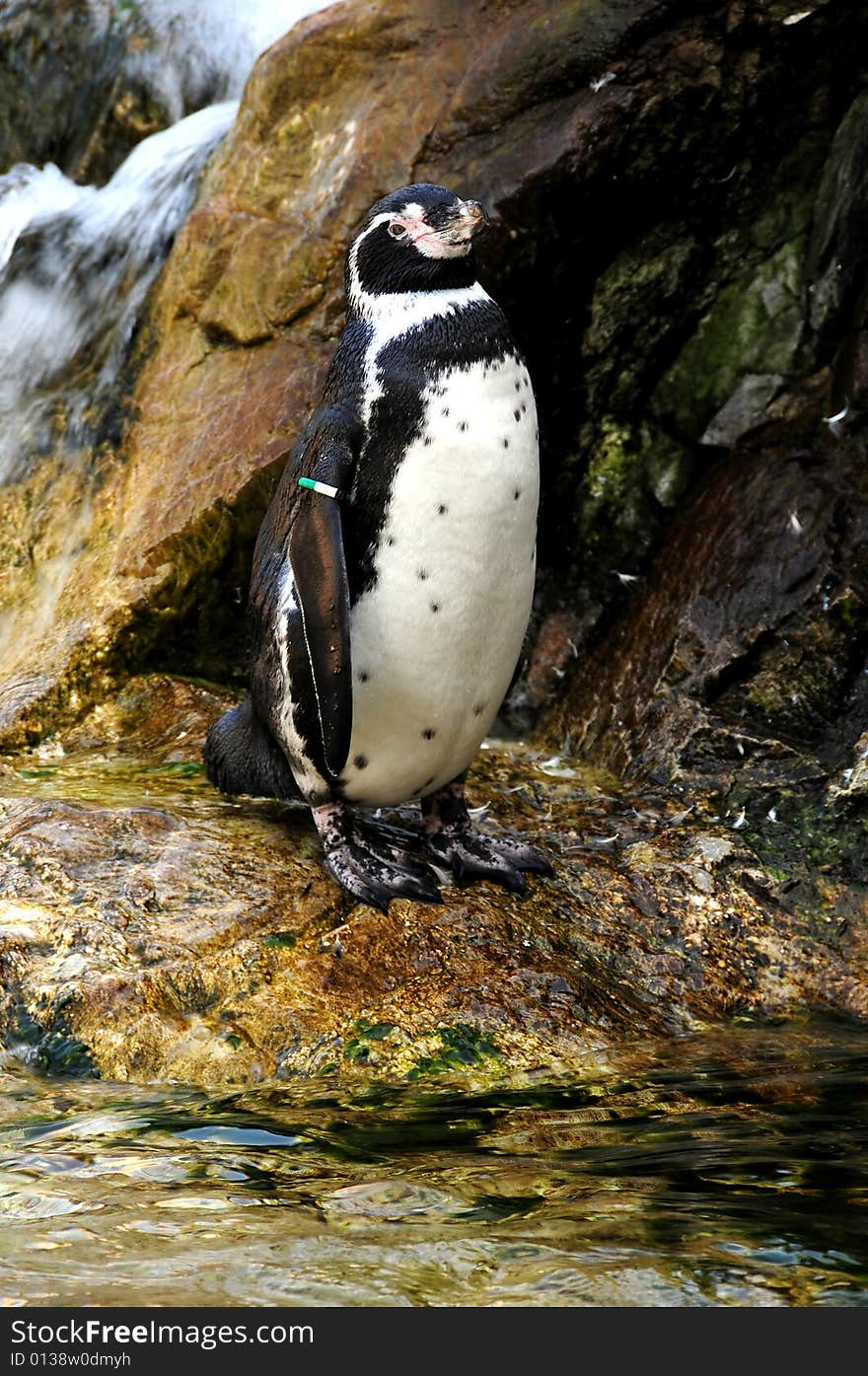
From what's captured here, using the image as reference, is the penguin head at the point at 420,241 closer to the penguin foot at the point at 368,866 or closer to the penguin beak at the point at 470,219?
the penguin beak at the point at 470,219

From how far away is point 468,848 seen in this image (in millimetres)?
4293

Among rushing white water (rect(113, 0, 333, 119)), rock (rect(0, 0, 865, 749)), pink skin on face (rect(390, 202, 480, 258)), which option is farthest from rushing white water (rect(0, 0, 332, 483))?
pink skin on face (rect(390, 202, 480, 258))

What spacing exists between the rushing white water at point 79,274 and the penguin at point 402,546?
95.0 inches

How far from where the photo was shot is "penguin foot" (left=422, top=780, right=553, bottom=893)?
420 centimetres

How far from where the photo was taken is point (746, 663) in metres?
5.18

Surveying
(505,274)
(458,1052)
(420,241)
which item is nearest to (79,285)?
(505,274)

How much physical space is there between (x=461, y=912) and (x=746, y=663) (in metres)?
1.62

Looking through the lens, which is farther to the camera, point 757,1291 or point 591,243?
point 591,243

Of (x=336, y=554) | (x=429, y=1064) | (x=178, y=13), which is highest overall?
(x=178, y=13)

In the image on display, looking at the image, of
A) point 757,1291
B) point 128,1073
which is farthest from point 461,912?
point 757,1291

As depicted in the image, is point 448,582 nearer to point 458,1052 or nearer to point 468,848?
point 468,848

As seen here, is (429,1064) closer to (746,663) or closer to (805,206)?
(746,663)

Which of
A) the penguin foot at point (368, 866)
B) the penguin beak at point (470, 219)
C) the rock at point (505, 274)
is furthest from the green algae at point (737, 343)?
the penguin foot at point (368, 866)

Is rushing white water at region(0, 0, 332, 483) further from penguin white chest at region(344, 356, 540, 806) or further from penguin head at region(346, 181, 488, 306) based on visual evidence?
penguin white chest at region(344, 356, 540, 806)
